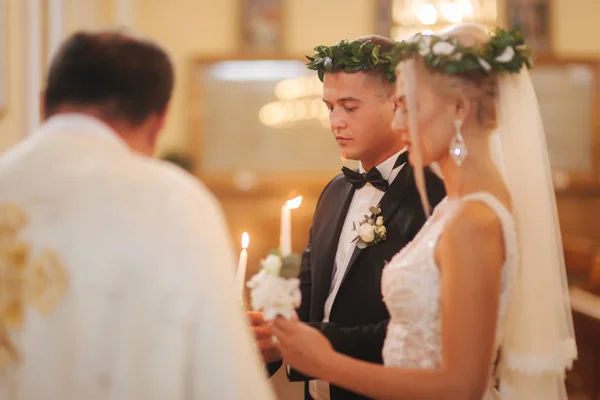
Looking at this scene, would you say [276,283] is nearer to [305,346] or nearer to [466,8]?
[305,346]

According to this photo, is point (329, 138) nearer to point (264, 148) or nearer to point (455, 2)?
point (264, 148)

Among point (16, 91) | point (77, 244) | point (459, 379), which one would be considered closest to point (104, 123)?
point (77, 244)

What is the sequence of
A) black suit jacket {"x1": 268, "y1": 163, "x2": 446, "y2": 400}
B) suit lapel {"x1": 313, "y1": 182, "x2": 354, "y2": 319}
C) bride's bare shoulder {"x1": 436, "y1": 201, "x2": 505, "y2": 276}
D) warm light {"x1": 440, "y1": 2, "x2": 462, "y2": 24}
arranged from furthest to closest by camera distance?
1. warm light {"x1": 440, "y1": 2, "x2": 462, "y2": 24}
2. suit lapel {"x1": 313, "y1": 182, "x2": 354, "y2": 319}
3. black suit jacket {"x1": 268, "y1": 163, "x2": 446, "y2": 400}
4. bride's bare shoulder {"x1": 436, "y1": 201, "x2": 505, "y2": 276}

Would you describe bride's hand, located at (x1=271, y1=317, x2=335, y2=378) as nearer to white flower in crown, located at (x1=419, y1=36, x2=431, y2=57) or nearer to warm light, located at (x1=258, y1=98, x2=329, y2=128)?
white flower in crown, located at (x1=419, y1=36, x2=431, y2=57)

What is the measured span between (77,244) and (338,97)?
Answer: 4.38 ft

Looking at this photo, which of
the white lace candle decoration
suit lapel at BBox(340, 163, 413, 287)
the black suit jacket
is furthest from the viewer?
suit lapel at BBox(340, 163, 413, 287)

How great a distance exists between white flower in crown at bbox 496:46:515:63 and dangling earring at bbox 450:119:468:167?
20 cm

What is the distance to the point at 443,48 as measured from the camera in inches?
71.4

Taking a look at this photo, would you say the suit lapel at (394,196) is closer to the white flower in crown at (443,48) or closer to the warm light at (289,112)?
the white flower in crown at (443,48)

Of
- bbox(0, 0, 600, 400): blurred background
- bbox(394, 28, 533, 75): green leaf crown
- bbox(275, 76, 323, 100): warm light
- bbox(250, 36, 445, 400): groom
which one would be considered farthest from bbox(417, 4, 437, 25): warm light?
bbox(394, 28, 533, 75): green leaf crown

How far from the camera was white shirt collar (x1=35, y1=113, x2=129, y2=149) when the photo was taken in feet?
4.28

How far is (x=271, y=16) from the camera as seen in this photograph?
26.5 feet

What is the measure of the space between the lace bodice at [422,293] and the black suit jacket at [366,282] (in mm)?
181

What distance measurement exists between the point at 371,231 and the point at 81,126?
1132mm
